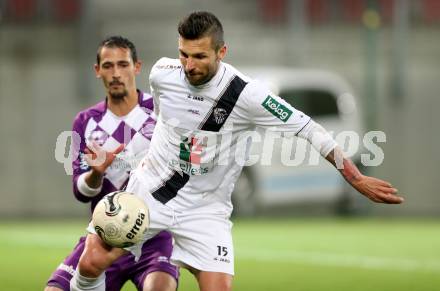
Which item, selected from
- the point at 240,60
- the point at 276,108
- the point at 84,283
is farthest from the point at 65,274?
the point at 240,60

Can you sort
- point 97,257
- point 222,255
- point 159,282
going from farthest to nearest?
point 159,282
point 222,255
point 97,257

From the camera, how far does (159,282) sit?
7.02 metres

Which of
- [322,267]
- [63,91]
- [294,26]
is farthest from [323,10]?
[322,267]

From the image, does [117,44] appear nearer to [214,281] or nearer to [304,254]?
[214,281]

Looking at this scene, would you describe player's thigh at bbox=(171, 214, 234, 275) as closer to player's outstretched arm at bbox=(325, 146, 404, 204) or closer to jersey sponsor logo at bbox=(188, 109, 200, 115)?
jersey sponsor logo at bbox=(188, 109, 200, 115)

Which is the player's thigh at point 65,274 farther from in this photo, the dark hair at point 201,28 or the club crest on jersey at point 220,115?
the dark hair at point 201,28

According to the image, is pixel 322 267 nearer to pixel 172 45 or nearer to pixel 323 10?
pixel 172 45

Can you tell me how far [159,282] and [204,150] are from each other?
922mm

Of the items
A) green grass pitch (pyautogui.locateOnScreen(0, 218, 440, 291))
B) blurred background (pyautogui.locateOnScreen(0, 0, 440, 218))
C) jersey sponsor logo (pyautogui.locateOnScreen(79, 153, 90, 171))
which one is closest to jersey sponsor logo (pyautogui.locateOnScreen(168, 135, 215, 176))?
jersey sponsor logo (pyautogui.locateOnScreen(79, 153, 90, 171))

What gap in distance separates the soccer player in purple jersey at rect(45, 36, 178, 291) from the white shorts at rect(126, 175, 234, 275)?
1.37 feet

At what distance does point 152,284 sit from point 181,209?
1.96ft

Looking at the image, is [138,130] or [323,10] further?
[323,10]

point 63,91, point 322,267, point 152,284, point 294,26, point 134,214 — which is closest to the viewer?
point 134,214

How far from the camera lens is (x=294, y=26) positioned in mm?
21578
